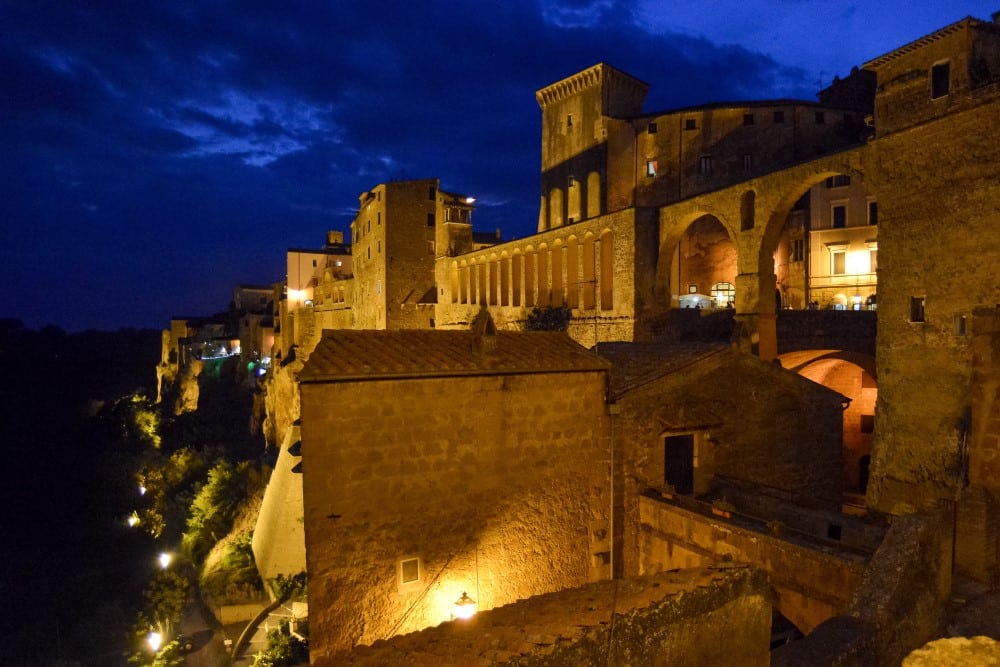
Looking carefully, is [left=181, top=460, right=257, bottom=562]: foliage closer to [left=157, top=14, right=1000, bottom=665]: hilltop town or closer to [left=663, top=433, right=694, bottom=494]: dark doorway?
[left=157, top=14, right=1000, bottom=665]: hilltop town

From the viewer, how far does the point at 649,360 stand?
41.4 feet

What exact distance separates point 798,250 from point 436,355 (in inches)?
Result: 1064

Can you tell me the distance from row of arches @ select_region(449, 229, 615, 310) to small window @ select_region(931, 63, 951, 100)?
38.6ft

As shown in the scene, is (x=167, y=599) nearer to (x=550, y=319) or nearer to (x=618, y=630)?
(x=550, y=319)

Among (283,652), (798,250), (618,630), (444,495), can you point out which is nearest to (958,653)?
(618,630)

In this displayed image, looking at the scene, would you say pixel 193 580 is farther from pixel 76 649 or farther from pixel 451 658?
pixel 451 658

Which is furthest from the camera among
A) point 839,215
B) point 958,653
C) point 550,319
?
point 839,215

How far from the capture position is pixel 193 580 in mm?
20516

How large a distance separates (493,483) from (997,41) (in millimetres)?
Answer: 12850

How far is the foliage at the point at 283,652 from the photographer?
491 inches

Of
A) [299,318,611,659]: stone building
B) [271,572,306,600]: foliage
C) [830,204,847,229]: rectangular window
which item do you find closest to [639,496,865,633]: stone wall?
[299,318,611,659]: stone building

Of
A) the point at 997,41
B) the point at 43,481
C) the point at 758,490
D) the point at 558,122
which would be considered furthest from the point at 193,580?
the point at 43,481

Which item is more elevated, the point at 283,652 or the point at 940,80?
the point at 940,80

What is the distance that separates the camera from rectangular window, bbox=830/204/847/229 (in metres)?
27.8
